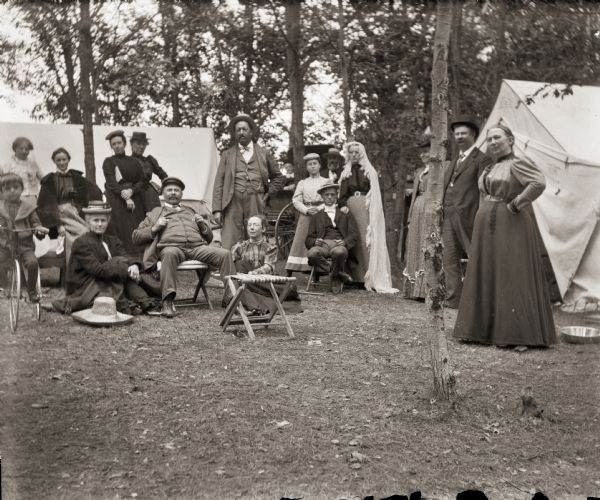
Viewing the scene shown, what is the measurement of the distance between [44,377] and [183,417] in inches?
43.4

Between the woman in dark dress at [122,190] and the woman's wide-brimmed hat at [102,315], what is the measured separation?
249cm

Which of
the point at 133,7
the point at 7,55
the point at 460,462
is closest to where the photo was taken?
the point at 460,462

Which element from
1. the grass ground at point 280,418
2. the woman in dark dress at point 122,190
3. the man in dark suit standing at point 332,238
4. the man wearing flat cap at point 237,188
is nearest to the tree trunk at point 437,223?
the grass ground at point 280,418

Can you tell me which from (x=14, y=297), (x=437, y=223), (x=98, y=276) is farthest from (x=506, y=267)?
(x=14, y=297)

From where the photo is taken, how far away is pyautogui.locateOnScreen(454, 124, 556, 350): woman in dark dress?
550 cm

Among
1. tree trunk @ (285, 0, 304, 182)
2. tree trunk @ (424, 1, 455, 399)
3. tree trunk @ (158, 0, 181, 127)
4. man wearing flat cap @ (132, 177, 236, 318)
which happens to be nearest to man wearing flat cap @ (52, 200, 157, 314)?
man wearing flat cap @ (132, 177, 236, 318)

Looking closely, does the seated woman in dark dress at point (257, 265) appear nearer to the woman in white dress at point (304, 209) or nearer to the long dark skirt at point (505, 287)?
the long dark skirt at point (505, 287)

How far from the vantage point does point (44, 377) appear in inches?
175

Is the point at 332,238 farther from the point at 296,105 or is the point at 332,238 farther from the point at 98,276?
the point at 98,276

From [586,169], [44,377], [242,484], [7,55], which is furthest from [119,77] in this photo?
[242,484]

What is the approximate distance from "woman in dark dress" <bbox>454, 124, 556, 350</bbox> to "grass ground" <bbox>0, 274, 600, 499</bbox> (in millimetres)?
184

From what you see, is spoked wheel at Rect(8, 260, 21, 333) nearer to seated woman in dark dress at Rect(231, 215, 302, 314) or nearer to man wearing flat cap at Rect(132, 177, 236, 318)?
man wearing flat cap at Rect(132, 177, 236, 318)

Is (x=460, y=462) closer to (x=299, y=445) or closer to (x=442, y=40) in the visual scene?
(x=299, y=445)

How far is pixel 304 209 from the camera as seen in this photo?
28.5ft
